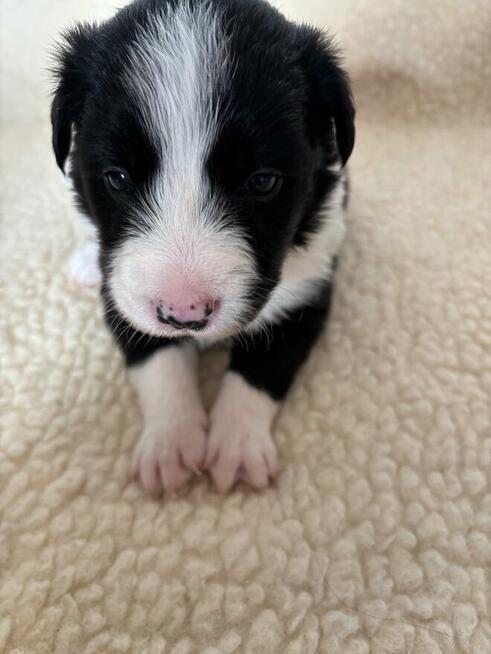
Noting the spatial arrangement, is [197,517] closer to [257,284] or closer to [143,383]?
[143,383]

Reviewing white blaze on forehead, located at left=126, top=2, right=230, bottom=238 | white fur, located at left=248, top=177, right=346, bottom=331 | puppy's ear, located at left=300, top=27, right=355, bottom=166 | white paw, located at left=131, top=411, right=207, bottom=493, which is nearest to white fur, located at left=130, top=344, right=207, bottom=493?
white paw, located at left=131, top=411, right=207, bottom=493

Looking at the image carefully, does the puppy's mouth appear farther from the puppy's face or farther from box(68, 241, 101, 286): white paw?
box(68, 241, 101, 286): white paw

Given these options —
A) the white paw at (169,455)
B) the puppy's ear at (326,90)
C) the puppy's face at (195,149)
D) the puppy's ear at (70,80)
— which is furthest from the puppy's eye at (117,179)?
the white paw at (169,455)

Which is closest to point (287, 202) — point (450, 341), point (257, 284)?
point (257, 284)

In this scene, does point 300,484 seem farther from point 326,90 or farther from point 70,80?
point 70,80

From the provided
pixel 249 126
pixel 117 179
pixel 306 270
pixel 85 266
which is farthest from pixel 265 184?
pixel 85 266
